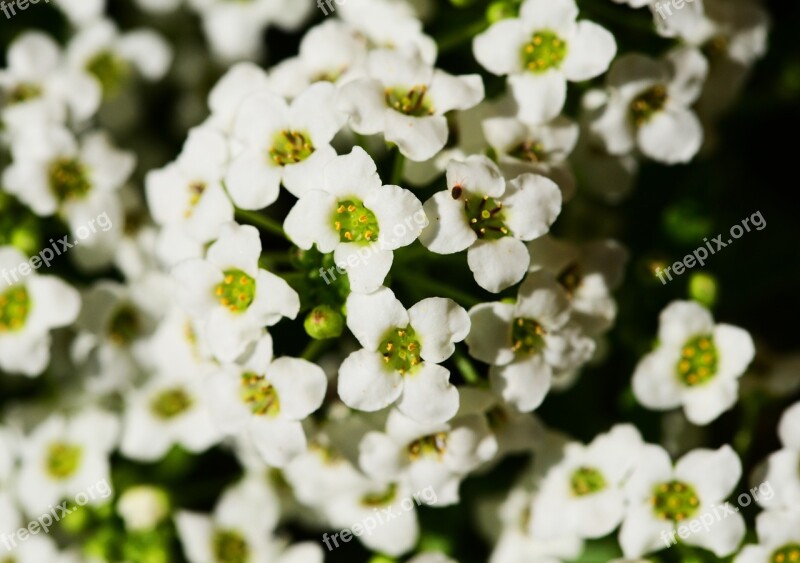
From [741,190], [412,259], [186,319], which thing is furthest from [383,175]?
[741,190]

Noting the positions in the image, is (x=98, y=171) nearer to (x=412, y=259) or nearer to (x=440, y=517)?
(x=412, y=259)

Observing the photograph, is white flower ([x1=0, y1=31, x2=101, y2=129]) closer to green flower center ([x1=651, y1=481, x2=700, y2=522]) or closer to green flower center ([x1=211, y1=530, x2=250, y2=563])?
green flower center ([x1=211, y1=530, x2=250, y2=563])

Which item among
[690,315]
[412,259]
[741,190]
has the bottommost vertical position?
[741,190]

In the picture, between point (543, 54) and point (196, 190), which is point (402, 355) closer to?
point (196, 190)

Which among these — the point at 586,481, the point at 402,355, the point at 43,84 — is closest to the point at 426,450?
the point at 402,355

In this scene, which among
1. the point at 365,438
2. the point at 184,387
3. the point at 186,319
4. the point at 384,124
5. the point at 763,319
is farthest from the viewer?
A: the point at 763,319

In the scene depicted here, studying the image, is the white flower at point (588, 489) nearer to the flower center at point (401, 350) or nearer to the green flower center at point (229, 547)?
the flower center at point (401, 350)

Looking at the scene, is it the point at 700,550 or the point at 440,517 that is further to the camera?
the point at 440,517
